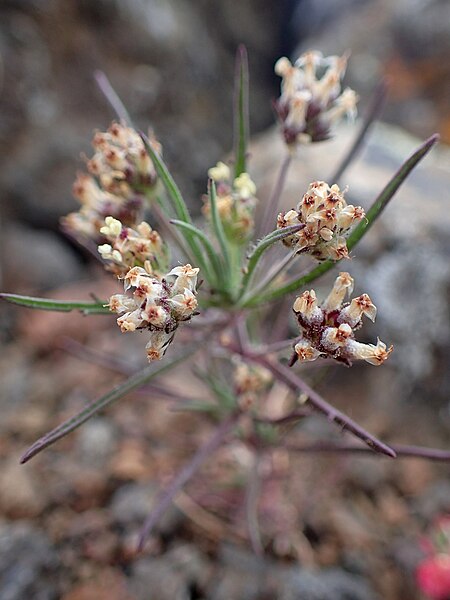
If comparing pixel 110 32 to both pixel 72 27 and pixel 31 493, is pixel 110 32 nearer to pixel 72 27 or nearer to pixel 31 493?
pixel 72 27

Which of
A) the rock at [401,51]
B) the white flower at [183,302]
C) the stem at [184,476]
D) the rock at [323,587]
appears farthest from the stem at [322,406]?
the rock at [401,51]

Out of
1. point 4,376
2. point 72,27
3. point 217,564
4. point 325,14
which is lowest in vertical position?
point 4,376

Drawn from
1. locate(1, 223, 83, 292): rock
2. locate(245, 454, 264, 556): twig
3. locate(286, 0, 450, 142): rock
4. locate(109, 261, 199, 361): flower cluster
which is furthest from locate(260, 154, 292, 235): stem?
locate(286, 0, 450, 142): rock

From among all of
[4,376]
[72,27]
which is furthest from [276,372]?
[72,27]

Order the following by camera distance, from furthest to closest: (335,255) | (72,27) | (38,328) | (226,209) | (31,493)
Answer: (72,27), (38,328), (31,493), (226,209), (335,255)

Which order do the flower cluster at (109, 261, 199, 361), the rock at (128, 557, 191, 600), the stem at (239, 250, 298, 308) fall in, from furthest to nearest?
the rock at (128, 557, 191, 600) < the stem at (239, 250, 298, 308) < the flower cluster at (109, 261, 199, 361)

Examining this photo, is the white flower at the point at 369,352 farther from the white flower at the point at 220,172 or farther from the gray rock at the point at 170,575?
the gray rock at the point at 170,575

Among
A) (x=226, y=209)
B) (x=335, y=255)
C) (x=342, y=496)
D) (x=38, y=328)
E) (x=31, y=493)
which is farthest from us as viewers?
(x=38, y=328)

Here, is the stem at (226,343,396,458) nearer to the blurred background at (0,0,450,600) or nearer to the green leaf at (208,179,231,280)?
the green leaf at (208,179,231,280)
